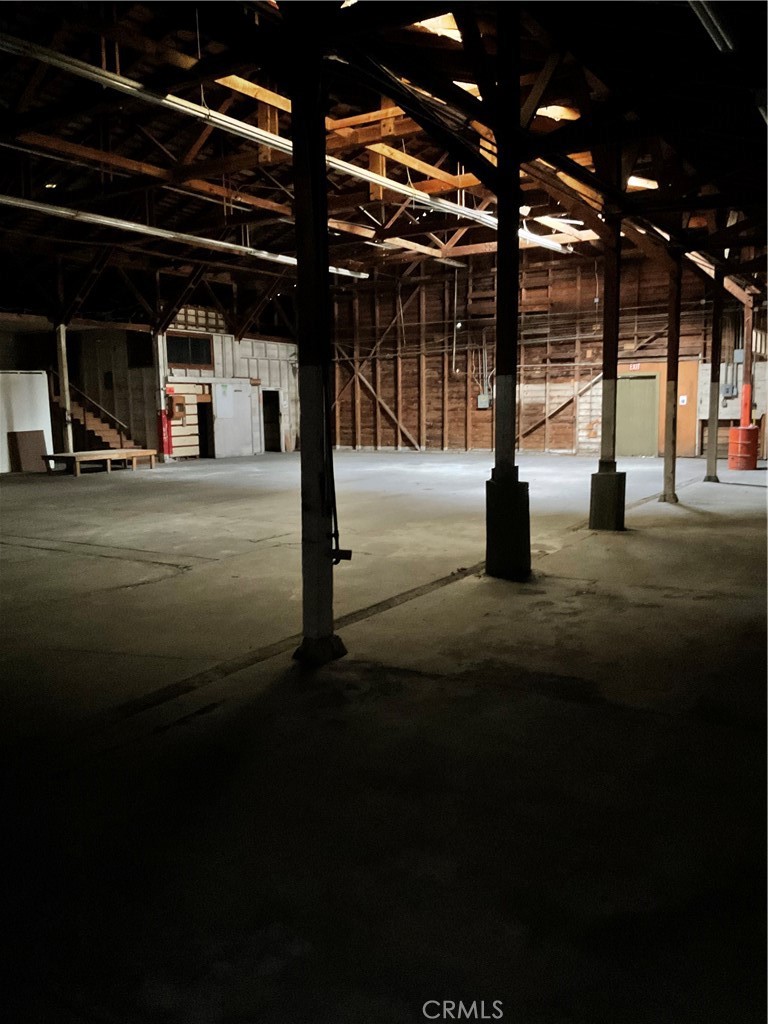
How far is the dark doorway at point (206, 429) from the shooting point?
76.0ft

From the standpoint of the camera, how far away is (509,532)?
7.10 m

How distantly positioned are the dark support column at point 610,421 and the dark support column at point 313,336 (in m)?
5.54

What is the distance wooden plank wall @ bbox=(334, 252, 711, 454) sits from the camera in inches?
822

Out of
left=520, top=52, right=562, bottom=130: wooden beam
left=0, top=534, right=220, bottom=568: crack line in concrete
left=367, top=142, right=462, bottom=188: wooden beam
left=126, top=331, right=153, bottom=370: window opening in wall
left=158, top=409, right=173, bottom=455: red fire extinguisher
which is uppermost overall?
left=367, top=142, right=462, bottom=188: wooden beam

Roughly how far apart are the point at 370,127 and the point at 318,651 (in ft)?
29.6

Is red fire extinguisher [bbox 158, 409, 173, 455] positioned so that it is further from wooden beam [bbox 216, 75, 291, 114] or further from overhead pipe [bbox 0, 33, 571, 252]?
wooden beam [bbox 216, 75, 291, 114]

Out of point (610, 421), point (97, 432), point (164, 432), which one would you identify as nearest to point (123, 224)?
point (164, 432)

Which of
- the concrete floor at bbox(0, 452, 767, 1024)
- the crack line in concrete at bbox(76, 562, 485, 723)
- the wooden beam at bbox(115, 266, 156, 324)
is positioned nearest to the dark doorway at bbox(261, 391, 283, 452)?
the wooden beam at bbox(115, 266, 156, 324)

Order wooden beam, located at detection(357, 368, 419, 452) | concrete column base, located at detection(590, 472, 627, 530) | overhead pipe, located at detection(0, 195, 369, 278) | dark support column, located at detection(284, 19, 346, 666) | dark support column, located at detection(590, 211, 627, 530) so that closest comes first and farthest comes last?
dark support column, located at detection(284, 19, 346, 666), dark support column, located at detection(590, 211, 627, 530), concrete column base, located at detection(590, 472, 627, 530), overhead pipe, located at detection(0, 195, 369, 278), wooden beam, located at detection(357, 368, 419, 452)

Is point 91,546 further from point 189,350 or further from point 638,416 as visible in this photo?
point 638,416

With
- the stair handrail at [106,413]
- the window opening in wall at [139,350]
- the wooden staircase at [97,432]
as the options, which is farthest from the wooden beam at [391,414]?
the wooden staircase at [97,432]

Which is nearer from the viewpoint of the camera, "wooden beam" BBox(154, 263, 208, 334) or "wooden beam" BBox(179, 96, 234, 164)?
"wooden beam" BBox(179, 96, 234, 164)

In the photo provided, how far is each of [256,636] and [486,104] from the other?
16.6 ft

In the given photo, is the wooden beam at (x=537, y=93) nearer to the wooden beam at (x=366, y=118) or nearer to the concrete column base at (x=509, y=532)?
the concrete column base at (x=509, y=532)
